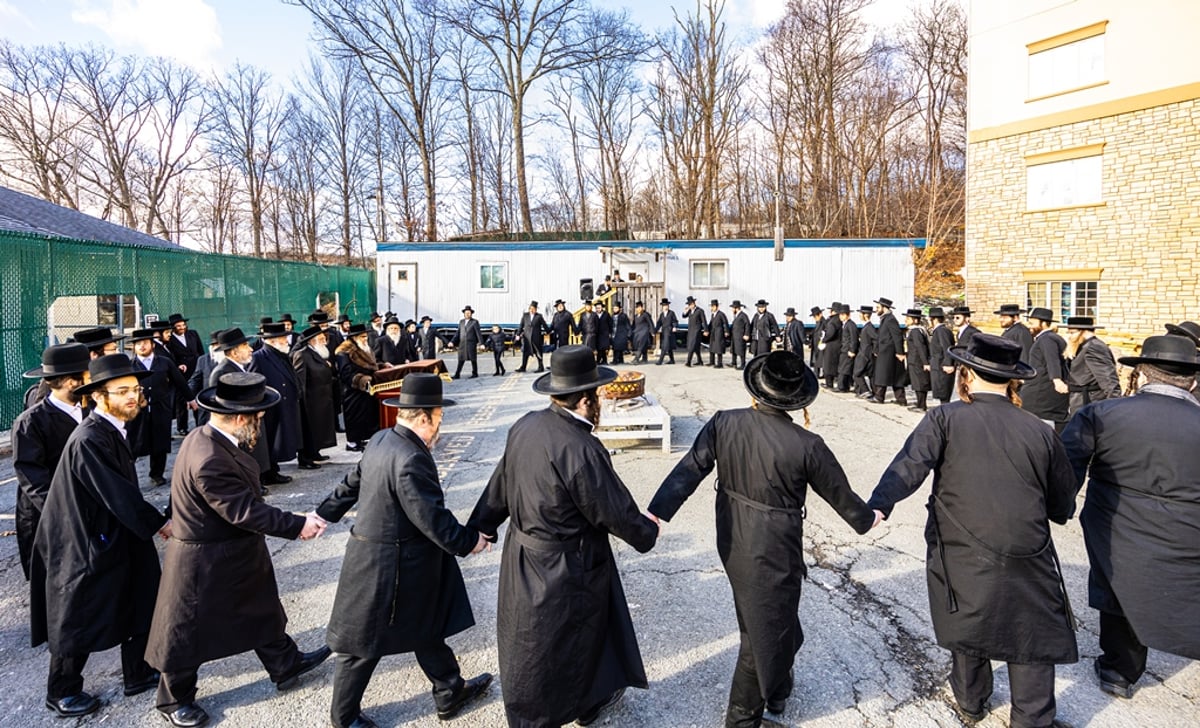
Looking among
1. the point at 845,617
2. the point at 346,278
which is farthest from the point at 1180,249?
the point at 346,278

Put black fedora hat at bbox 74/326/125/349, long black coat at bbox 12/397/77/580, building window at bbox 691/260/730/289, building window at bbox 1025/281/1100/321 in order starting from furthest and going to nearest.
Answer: building window at bbox 691/260/730/289 < building window at bbox 1025/281/1100/321 < black fedora hat at bbox 74/326/125/349 < long black coat at bbox 12/397/77/580

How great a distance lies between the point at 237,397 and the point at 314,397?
16.2 ft

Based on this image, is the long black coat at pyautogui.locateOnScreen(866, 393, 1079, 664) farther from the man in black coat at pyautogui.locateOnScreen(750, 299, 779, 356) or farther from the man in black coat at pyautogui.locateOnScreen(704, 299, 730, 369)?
the man in black coat at pyautogui.locateOnScreen(704, 299, 730, 369)

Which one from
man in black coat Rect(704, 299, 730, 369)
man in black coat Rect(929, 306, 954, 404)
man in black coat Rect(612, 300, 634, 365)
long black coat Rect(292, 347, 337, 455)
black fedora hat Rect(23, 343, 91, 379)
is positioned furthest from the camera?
man in black coat Rect(612, 300, 634, 365)

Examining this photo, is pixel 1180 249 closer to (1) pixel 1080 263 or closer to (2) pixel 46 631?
(1) pixel 1080 263

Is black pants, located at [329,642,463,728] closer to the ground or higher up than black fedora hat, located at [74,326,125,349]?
closer to the ground

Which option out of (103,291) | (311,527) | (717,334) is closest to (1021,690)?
(311,527)

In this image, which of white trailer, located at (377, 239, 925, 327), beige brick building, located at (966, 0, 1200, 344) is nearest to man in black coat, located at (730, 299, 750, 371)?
white trailer, located at (377, 239, 925, 327)

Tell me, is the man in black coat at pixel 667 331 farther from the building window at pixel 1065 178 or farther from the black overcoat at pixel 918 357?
the building window at pixel 1065 178

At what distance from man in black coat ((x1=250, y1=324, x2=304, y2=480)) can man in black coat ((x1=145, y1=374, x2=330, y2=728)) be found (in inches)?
157

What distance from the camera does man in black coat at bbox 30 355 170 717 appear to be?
3051 millimetres

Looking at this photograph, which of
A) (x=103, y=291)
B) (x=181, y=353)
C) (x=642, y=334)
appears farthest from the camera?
(x=642, y=334)

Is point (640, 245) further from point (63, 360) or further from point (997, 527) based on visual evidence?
point (997, 527)

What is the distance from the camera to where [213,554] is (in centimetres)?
297
